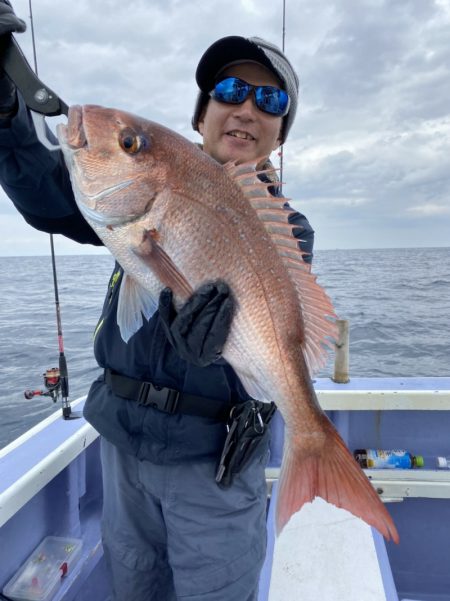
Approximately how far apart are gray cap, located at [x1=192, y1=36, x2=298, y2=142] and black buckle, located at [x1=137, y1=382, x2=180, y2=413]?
1.37 m

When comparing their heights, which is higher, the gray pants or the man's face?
the man's face

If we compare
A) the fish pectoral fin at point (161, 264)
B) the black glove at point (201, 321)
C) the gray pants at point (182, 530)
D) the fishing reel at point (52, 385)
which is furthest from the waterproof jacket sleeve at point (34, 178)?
the fishing reel at point (52, 385)

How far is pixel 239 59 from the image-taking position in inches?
82.2

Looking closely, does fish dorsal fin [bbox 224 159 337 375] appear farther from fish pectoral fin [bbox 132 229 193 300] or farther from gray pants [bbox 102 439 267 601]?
gray pants [bbox 102 439 267 601]

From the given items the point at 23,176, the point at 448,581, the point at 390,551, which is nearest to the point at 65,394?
the point at 23,176

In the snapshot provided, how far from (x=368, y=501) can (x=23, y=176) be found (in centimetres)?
161

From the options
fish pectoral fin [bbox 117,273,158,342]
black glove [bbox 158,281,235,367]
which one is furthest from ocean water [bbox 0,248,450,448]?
black glove [bbox 158,281,235,367]

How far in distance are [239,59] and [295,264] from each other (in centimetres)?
108

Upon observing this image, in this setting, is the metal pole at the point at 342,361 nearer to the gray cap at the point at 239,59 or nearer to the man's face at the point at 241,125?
the man's face at the point at 241,125

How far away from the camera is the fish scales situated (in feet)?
4.95

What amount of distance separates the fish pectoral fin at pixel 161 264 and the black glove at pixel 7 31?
65 cm

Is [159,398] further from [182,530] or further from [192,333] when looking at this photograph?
[182,530]

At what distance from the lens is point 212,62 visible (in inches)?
82.8

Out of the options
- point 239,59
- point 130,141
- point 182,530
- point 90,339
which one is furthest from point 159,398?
point 90,339
